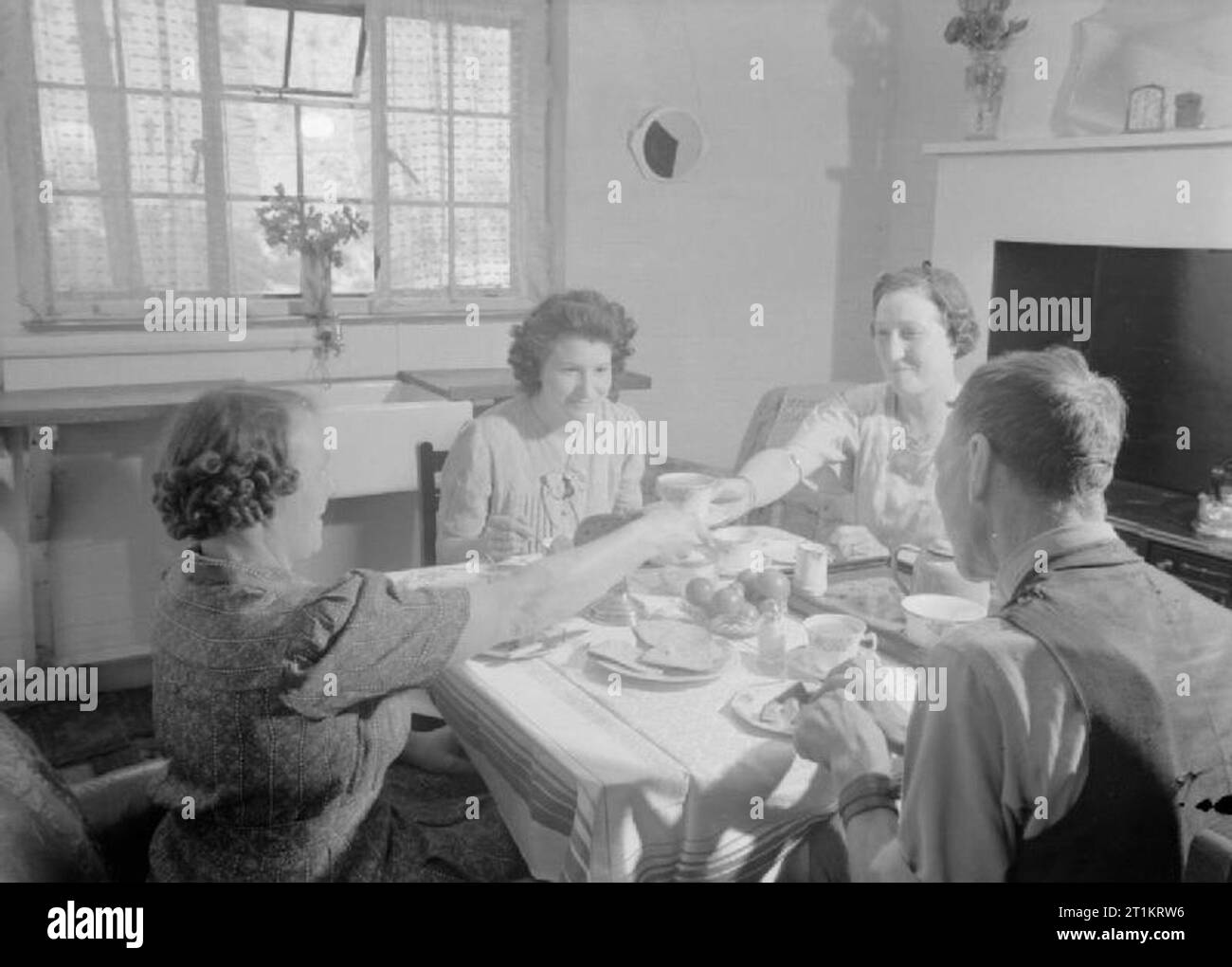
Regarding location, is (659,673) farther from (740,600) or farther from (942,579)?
(942,579)

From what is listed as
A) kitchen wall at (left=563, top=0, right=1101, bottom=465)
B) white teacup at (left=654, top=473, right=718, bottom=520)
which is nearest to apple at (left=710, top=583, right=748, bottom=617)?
white teacup at (left=654, top=473, right=718, bottom=520)

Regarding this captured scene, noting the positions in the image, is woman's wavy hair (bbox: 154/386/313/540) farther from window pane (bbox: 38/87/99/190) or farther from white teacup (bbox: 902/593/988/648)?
window pane (bbox: 38/87/99/190)

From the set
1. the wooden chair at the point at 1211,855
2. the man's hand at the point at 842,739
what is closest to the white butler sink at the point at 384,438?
the man's hand at the point at 842,739

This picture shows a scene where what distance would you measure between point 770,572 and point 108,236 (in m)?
2.16

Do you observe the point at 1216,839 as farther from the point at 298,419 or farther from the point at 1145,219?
the point at 1145,219

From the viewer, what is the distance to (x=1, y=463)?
8.77 feet

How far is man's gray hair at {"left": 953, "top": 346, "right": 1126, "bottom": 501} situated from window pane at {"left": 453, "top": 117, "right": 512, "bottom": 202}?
255cm

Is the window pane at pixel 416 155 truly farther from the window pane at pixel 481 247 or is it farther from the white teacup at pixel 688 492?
the white teacup at pixel 688 492

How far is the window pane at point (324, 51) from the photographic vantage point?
3141mm

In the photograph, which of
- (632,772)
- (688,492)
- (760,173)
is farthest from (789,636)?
(760,173)

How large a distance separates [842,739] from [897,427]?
116 centimetres

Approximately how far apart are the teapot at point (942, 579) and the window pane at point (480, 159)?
2.20 m

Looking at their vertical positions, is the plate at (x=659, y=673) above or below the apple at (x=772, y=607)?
below

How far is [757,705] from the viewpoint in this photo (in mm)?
1271
